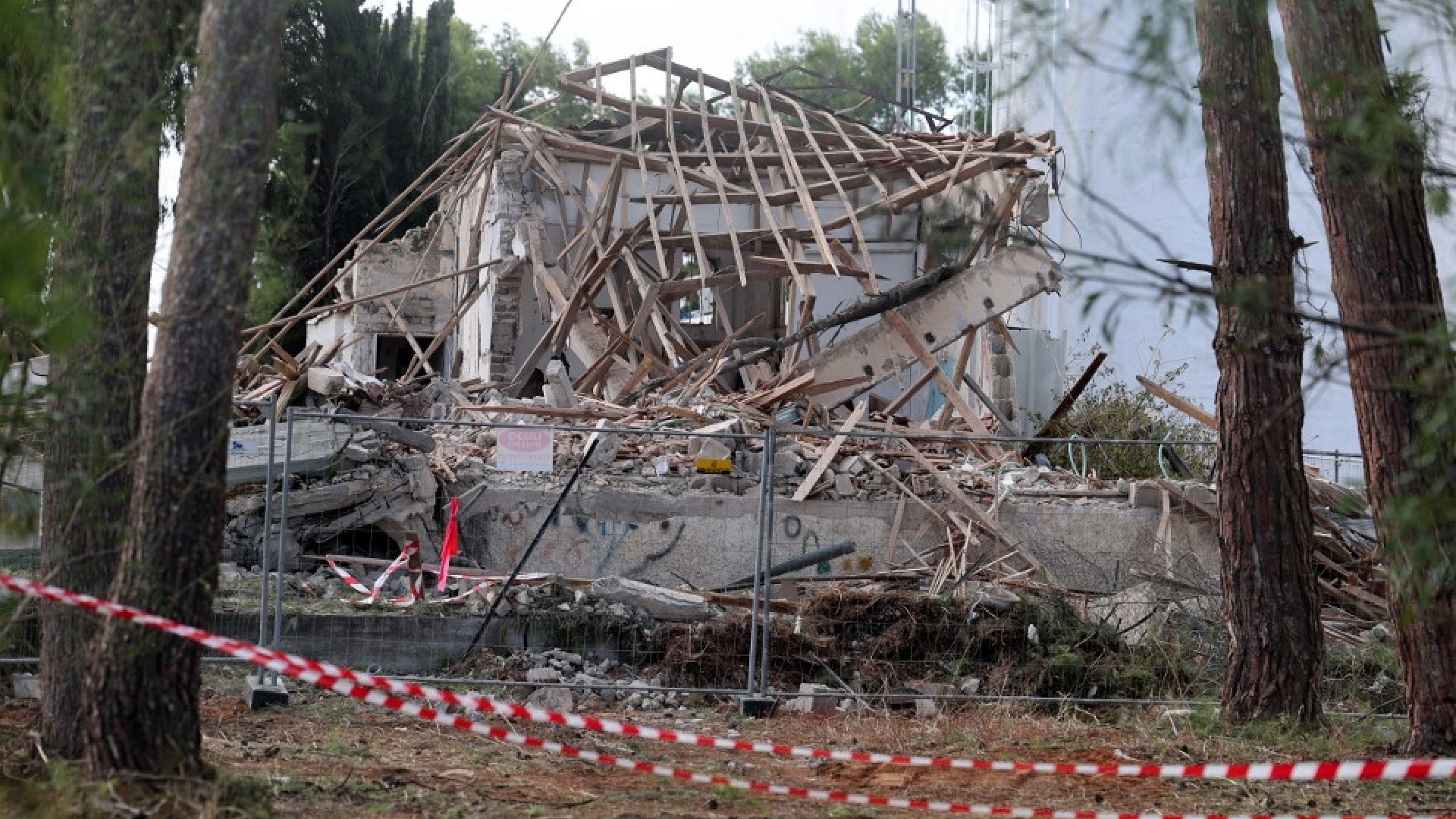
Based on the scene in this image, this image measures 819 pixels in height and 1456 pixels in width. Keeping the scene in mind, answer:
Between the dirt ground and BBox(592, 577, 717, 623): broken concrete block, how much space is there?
4.62ft

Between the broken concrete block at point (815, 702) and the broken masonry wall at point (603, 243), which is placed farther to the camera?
the broken masonry wall at point (603, 243)

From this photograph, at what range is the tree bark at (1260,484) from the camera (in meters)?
9.04

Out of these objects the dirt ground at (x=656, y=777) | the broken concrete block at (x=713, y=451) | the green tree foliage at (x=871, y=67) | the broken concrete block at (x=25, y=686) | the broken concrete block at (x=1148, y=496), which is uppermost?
the green tree foliage at (x=871, y=67)

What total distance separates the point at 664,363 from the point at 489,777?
34.1ft

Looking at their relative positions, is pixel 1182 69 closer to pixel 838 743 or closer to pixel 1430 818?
pixel 1430 818

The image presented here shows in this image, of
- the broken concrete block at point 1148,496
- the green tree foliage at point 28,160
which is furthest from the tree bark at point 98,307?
the broken concrete block at point 1148,496

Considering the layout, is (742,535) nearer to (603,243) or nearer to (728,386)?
(728,386)

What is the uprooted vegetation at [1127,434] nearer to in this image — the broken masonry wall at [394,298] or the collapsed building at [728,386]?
the collapsed building at [728,386]

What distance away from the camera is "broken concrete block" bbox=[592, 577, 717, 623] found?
37.9 feet

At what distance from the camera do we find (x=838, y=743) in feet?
29.4

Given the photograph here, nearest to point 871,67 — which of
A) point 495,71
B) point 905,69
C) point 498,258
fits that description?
point 495,71

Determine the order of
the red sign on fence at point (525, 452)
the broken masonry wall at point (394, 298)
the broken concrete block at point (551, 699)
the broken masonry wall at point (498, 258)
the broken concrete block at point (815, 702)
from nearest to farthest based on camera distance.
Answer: the broken concrete block at point (551, 699) < the broken concrete block at point (815, 702) < the red sign on fence at point (525, 452) < the broken masonry wall at point (498, 258) < the broken masonry wall at point (394, 298)

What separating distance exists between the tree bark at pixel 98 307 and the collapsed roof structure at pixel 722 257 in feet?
30.5

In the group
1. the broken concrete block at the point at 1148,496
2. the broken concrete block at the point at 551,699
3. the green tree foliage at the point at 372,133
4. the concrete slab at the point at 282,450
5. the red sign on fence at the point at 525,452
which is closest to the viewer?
the broken concrete block at the point at 551,699
